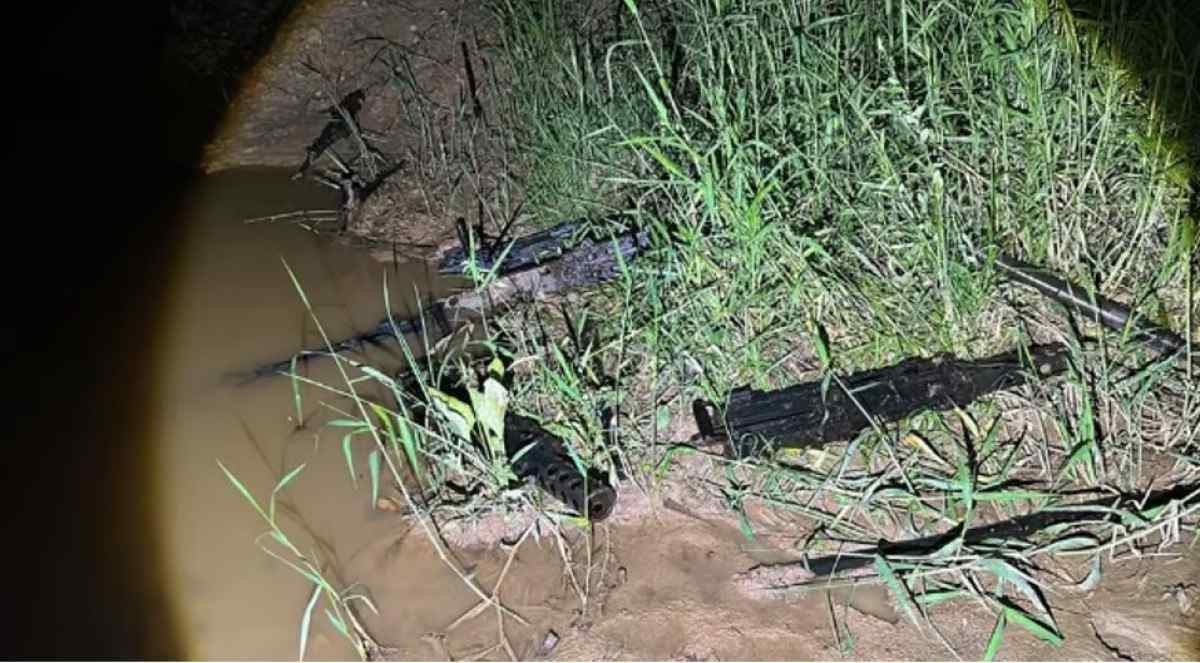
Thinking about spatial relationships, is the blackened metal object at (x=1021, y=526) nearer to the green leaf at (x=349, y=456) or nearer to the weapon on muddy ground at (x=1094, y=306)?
the weapon on muddy ground at (x=1094, y=306)

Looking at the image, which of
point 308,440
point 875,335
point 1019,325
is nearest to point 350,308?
point 308,440

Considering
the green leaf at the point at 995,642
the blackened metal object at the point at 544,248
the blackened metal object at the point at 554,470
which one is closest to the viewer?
the green leaf at the point at 995,642

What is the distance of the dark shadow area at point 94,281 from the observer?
2184mm

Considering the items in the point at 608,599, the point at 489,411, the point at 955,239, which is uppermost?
the point at 955,239

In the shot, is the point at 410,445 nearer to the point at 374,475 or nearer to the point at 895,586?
the point at 374,475

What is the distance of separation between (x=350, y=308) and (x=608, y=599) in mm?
1386

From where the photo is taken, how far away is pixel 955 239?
2.28 meters

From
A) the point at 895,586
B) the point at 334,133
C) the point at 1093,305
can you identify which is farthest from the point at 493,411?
the point at 334,133

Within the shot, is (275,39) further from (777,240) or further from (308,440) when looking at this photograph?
(777,240)

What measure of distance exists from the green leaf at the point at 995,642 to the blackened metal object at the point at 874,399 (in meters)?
0.48

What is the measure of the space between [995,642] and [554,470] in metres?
0.92

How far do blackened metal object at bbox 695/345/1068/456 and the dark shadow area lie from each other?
128 centimetres

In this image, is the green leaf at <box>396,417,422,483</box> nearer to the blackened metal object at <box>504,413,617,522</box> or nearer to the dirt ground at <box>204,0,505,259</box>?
the blackened metal object at <box>504,413,617,522</box>

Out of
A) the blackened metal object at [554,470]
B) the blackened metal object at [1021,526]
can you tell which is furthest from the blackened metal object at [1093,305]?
the blackened metal object at [554,470]
